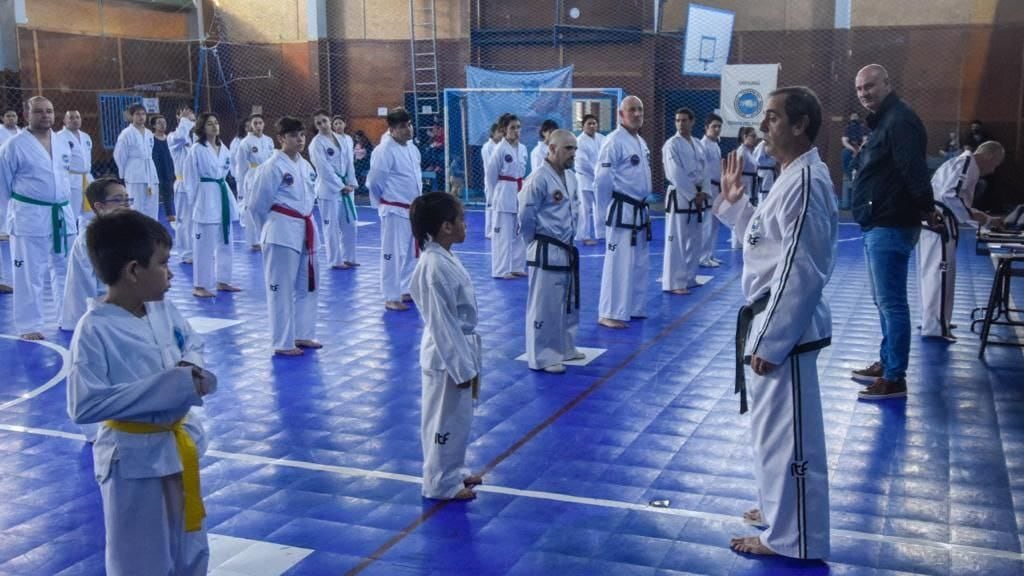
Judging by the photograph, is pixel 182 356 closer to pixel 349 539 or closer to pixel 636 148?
pixel 349 539

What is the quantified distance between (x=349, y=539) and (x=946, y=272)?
5471 millimetres

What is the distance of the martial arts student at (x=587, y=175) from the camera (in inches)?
533

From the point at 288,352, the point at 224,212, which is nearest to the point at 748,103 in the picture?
the point at 224,212

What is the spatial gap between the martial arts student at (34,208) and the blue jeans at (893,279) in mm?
6488

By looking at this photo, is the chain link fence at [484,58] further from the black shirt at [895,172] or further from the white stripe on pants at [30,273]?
the black shirt at [895,172]

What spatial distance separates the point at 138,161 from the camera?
1281cm

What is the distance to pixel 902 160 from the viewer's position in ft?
19.3

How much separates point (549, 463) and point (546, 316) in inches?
76.1

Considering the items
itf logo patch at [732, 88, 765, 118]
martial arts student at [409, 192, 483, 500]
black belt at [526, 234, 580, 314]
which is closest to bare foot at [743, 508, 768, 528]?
martial arts student at [409, 192, 483, 500]

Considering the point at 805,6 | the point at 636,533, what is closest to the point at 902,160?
the point at 636,533

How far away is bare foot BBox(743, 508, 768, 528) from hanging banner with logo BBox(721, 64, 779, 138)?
14.5 metres

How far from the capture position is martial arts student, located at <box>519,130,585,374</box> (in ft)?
22.0

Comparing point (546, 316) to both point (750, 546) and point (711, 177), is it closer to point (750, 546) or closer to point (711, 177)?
point (750, 546)

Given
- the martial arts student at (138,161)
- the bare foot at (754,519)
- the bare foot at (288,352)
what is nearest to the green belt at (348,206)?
the martial arts student at (138,161)
